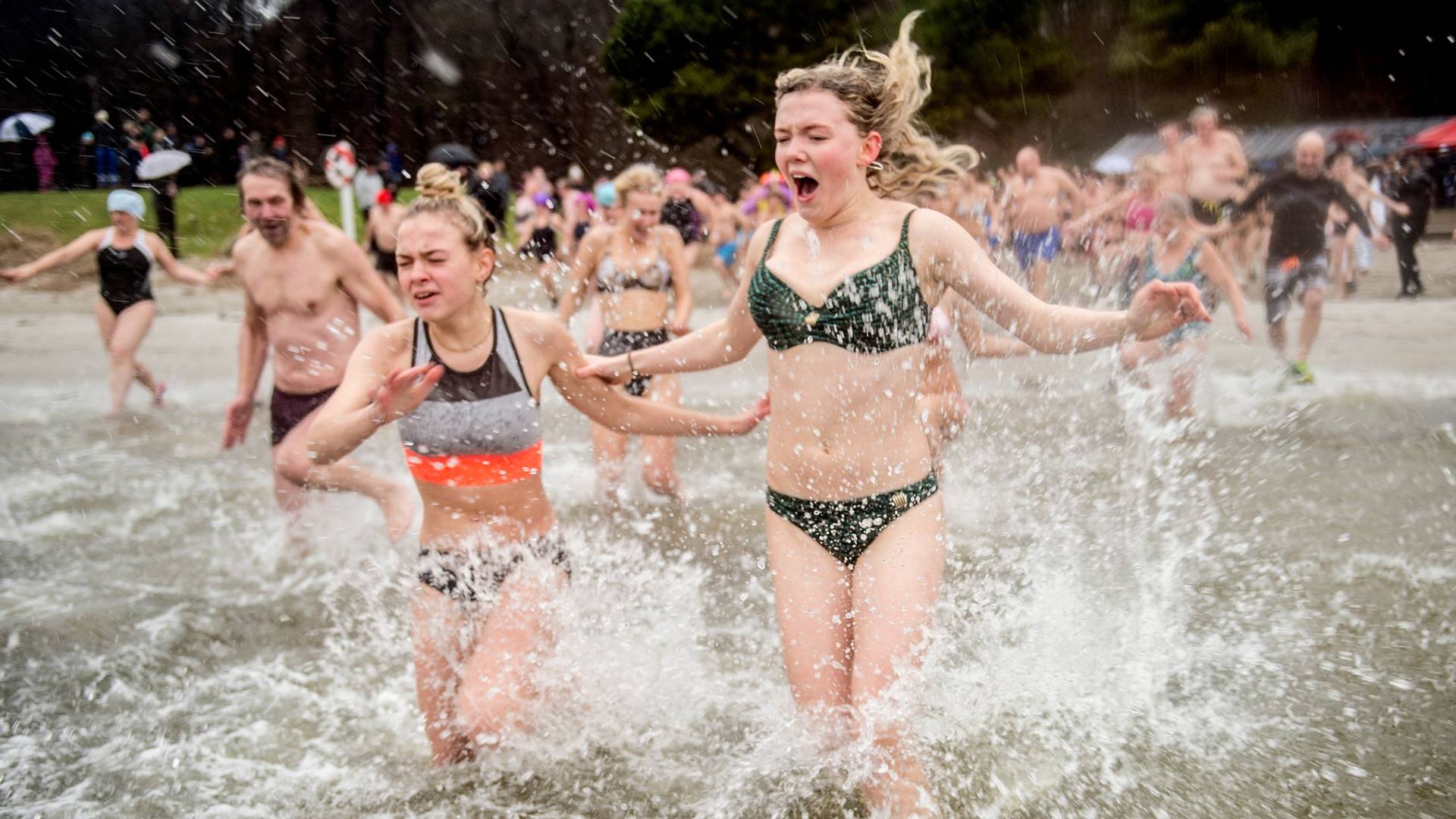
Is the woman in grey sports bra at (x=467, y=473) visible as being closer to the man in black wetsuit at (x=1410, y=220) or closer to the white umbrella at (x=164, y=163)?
the man in black wetsuit at (x=1410, y=220)

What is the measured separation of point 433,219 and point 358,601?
2258 millimetres

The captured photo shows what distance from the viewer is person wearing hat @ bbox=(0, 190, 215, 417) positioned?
7980mm

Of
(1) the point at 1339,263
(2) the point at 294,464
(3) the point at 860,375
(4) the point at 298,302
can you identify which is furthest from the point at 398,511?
(1) the point at 1339,263

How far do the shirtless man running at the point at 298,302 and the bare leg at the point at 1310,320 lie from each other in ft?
21.8

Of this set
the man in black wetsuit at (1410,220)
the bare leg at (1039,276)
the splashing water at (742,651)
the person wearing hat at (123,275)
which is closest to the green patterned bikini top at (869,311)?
the splashing water at (742,651)

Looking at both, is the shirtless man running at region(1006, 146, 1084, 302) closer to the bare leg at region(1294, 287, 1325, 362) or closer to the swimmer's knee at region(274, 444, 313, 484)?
the bare leg at region(1294, 287, 1325, 362)

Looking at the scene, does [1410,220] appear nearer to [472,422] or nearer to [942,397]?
[942,397]

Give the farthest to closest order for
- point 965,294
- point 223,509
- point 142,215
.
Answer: point 142,215 < point 223,509 < point 965,294

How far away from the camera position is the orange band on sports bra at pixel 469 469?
3.20 m

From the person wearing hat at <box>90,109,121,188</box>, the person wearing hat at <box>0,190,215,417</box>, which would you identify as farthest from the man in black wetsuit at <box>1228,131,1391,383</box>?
the person wearing hat at <box>90,109,121,188</box>

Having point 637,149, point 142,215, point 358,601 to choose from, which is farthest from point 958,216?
point 637,149

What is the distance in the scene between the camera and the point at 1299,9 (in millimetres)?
29391

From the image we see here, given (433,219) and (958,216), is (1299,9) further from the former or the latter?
(433,219)

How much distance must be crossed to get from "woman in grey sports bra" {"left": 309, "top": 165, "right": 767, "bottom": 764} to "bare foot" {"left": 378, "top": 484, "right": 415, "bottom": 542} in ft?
4.21
